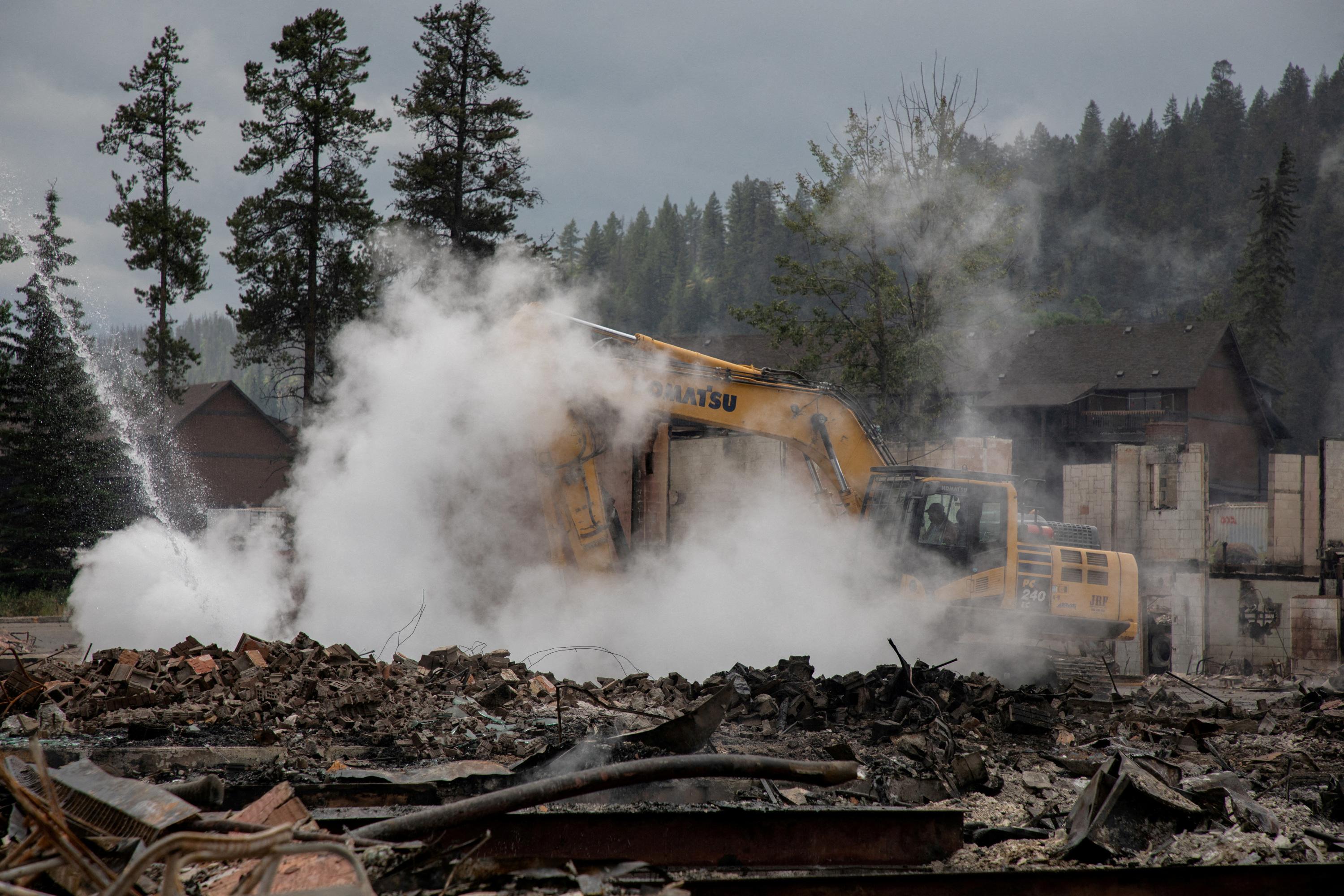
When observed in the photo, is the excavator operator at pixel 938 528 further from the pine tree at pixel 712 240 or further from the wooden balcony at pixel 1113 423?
the pine tree at pixel 712 240

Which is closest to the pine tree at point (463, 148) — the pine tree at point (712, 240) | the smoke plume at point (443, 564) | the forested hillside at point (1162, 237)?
the smoke plume at point (443, 564)

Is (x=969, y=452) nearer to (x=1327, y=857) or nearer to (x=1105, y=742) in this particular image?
(x=1105, y=742)

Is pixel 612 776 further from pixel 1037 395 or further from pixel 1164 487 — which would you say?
pixel 1037 395

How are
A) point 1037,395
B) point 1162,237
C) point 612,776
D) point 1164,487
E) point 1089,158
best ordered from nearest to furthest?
point 612,776 < point 1164,487 < point 1037,395 < point 1162,237 < point 1089,158

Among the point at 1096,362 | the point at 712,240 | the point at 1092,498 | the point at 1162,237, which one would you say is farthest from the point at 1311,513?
the point at 712,240

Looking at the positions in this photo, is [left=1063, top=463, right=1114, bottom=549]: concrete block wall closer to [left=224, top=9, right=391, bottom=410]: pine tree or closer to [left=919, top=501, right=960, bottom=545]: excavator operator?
[left=919, top=501, right=960, bottom=545]: excavator operator

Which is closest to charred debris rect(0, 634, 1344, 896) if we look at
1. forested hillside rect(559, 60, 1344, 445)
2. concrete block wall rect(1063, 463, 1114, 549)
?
concrete block wall rect(1063, 463, 1114, 549)

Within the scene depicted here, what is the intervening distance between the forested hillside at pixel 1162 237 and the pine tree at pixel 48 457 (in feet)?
114

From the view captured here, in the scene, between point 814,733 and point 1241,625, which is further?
point 1241,625

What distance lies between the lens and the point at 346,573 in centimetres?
1112

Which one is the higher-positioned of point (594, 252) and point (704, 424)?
point (594, 252)

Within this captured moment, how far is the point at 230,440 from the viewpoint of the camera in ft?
124

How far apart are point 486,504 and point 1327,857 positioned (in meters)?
9.06

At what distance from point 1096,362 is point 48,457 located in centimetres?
4039
